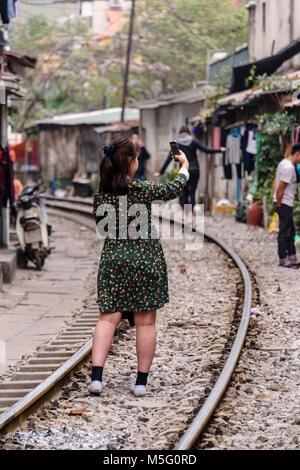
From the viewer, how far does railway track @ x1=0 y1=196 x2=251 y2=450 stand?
4.93 m

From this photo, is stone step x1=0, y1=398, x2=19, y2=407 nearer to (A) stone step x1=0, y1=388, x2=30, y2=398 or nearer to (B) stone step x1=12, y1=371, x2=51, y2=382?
(A) stone step x1=0, y1=388, x2=30, y2=398

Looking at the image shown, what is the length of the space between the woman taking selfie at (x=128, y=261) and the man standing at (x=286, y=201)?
19.9 feet

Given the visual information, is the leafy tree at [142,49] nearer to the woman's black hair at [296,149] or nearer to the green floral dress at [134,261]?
the woman's black hair at [296,149]

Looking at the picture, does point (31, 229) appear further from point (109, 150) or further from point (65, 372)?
point (109, 150)

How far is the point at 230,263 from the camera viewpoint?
12906 millimetres

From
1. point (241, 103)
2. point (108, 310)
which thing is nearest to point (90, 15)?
point (241, 103)

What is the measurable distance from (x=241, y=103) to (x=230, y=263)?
7.68 metres

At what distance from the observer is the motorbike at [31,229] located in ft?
41.7

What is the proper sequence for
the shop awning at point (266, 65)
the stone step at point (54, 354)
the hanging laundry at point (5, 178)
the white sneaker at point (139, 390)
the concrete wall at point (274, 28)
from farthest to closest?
the concrete wall at point (274, 28) < the shop awning at point (266, 65) < the hanging laundry at point (5, 178) < the stone step at point (54, 354) < the white sneaker at point (139, 390)

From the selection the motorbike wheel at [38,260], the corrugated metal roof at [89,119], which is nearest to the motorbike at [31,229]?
the motorbike wheel at [38,260]

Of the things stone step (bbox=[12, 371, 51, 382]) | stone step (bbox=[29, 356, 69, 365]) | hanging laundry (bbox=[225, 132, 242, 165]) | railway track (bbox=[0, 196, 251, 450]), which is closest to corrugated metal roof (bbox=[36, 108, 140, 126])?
hanging laundry (bbox=[225, 132, 242, 165])

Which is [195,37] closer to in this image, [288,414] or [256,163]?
[256,163]

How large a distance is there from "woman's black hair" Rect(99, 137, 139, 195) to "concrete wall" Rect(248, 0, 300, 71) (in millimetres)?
15379

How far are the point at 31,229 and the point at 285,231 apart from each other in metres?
3.80
